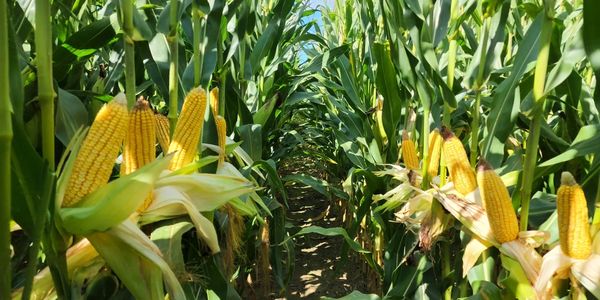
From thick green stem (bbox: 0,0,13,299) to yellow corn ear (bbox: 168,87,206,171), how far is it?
60 centimetres

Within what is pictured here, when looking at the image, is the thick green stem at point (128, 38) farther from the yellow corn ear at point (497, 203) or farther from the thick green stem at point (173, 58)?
the yellow corn ear at point (497, 203)

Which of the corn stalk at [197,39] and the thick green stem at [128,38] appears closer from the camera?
the thick green stem at [128,38]

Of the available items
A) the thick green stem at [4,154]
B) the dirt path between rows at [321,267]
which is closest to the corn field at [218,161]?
the thick green stem at [4,154]

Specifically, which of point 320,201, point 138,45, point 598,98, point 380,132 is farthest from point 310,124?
point 598,98

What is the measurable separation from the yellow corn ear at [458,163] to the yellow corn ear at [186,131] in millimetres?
830

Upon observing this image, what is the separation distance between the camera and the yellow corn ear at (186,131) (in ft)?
4.43

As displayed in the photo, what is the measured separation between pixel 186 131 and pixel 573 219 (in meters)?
1.06

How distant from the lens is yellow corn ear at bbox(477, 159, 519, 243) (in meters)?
1.40

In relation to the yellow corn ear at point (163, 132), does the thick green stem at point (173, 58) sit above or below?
above

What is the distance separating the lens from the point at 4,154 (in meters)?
0.72

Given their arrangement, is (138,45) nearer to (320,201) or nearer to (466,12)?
(466,12)

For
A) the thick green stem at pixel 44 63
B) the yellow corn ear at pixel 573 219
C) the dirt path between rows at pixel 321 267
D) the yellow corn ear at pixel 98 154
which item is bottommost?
the dirt path between rows at pixel 321 267

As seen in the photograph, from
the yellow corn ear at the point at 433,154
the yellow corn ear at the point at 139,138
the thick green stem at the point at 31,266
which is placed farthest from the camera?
the yellow corn ear at the point at 433,154

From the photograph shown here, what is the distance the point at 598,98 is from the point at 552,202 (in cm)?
52
